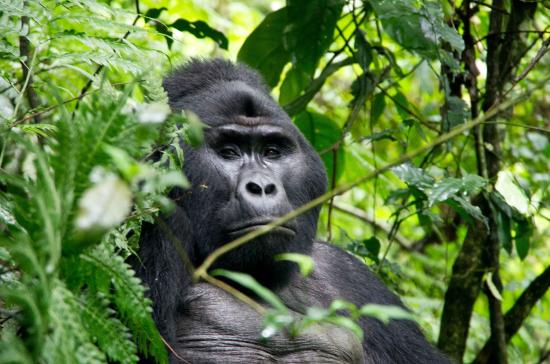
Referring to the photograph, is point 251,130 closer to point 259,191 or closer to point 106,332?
point 259,191

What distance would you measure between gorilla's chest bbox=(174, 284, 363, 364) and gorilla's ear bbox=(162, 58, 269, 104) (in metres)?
0.88

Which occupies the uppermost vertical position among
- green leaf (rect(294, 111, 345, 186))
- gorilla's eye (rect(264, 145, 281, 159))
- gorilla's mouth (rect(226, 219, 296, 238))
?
green leaf (rect(294, 111, 345, 186))

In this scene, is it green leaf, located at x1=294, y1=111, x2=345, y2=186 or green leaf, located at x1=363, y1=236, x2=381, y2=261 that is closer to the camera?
green leaf, located at x1=363, y1=236, x2=381, y2=261

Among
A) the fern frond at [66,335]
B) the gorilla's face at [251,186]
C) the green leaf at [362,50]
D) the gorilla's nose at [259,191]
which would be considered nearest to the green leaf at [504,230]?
the gorilla's face at [251,186]

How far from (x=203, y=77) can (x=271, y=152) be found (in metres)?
0.49

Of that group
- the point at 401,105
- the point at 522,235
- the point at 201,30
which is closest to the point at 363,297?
the point at 522,235

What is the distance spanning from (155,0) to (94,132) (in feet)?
16.3

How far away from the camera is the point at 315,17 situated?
4.07 meters

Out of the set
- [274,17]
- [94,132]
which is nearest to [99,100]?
[94,132]

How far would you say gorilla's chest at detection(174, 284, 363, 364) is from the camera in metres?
2.81

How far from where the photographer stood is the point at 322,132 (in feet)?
15.1

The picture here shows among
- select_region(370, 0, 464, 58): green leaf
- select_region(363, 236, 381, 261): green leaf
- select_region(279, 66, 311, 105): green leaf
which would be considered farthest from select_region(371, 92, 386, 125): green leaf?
select_region(363, 236, 381, 261): green leaf

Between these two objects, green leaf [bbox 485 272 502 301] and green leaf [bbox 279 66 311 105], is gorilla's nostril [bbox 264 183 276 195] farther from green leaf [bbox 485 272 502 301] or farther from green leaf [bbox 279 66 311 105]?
green leaf [bbox 279 66 311 105]

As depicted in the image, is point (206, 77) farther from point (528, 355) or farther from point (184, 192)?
point (528, 355)
